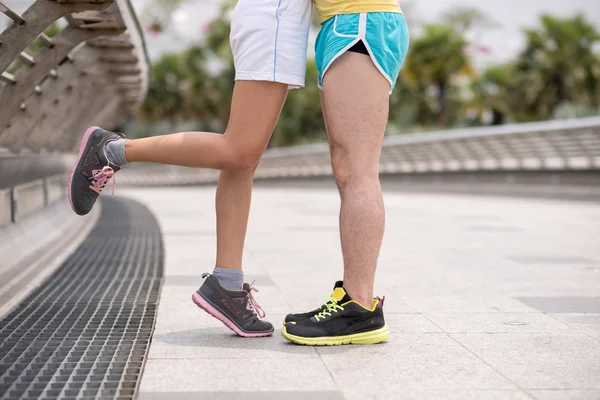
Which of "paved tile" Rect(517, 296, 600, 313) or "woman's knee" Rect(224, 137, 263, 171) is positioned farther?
"paved tile" Rect(517, 296, 600, 313)

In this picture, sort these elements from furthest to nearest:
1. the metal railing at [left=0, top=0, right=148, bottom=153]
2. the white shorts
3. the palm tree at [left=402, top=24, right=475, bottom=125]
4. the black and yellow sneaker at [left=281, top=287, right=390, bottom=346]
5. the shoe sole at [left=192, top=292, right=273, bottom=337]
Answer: the palm tree at [left=402, top=24, right=475, bottom=125], the metal railing at [left=0, top=0, right=148, bottom=153], the shoe sole at [left=192, top=292, right=273, bottom=337], the black and yellow sneaker at [left=281, top=287, right=390, bottom=346], the white shorts

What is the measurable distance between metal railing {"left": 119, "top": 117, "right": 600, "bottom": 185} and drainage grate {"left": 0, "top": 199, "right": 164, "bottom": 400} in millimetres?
11489

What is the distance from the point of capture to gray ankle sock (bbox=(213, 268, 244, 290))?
4059 mm

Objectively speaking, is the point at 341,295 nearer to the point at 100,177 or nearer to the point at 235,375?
the point at 235,375

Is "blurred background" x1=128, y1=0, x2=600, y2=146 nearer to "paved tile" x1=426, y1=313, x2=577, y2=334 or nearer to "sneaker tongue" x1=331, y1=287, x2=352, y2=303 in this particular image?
"paved tile" x1=426, y1=313, x2=577, y2=334

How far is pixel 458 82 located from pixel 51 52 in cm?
6357

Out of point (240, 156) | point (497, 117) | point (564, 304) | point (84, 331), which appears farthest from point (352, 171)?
point (497, 117)

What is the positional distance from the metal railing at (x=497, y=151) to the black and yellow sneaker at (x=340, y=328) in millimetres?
13238

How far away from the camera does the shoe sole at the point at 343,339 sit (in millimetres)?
3850

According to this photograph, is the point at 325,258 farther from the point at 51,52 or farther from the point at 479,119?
the point at 479,119

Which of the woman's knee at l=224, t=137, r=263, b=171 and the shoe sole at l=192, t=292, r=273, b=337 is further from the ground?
the woman's knee at l=224, t=137, r=263, b=171

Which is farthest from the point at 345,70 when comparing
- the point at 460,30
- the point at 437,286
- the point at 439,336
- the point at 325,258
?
the point at 460,30

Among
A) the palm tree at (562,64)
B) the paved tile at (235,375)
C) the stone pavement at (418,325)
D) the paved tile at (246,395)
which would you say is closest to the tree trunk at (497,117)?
the palm tree at (562,64)

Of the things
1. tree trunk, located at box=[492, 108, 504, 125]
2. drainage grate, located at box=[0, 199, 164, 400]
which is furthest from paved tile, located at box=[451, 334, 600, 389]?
tree trunk, located at box=[492, 108, 504, 125]
